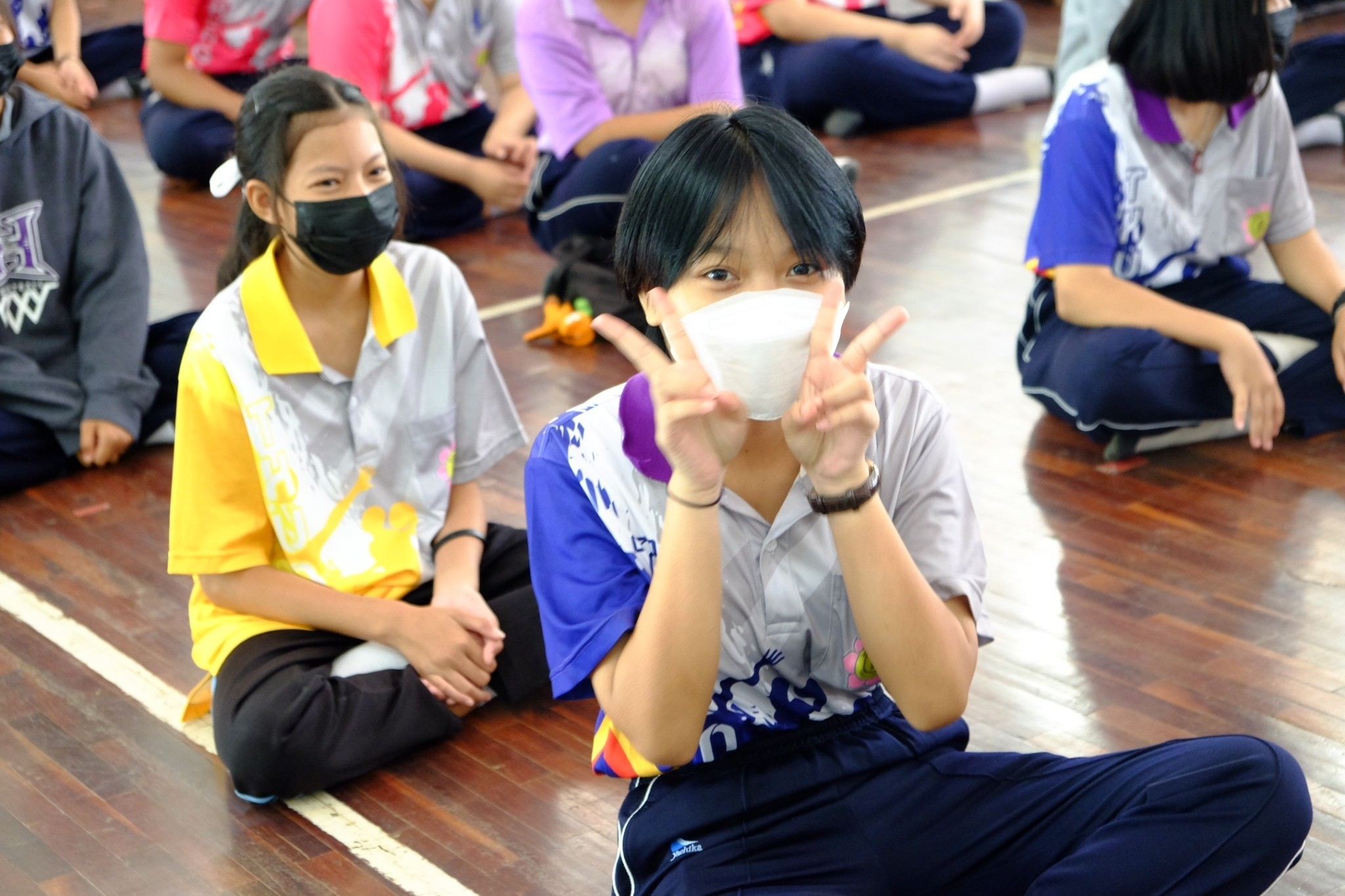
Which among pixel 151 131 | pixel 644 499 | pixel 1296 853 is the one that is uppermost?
pixel 644 499

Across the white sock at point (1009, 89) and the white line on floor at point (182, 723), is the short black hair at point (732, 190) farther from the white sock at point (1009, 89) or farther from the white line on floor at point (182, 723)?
the white sock at point (1009, 89)

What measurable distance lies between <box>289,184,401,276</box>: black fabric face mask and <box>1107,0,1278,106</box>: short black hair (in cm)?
133

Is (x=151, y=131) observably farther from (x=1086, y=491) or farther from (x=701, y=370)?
(x=701, y=370)


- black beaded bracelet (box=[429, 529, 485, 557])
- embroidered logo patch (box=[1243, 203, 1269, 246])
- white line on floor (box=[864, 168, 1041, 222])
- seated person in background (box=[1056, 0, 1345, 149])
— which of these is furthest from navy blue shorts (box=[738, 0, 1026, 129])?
black beaded bracelet (box=[429, 529, 485, 557])

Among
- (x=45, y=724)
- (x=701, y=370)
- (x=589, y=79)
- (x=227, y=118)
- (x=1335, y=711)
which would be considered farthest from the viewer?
(x=227, y=118)

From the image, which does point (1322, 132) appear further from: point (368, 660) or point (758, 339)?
point (758, 339)

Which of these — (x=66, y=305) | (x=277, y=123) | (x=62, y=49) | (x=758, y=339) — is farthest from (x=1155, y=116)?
(x=62, y=49)

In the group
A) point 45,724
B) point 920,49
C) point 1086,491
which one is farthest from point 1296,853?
point 920,49

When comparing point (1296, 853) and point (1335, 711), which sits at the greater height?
point (1296, 853)

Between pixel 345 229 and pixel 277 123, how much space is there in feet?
A: 0.55

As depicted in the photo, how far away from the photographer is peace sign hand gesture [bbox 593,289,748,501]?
3.76 feet

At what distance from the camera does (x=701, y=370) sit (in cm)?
116

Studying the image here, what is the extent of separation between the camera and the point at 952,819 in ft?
4.40

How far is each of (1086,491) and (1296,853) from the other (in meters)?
1.37
